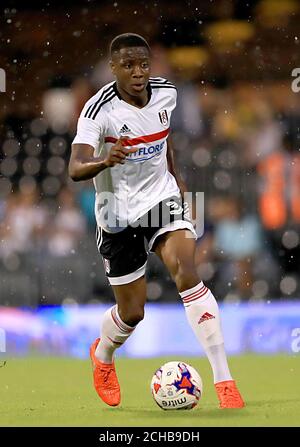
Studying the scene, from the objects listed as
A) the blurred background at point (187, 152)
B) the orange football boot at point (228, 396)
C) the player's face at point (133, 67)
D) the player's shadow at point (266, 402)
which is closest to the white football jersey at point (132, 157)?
the player's face at point (133, 67)

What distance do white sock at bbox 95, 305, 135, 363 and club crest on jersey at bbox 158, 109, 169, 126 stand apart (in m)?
1.16

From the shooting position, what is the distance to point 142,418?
5.64 metres

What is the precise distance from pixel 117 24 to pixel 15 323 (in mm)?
4863

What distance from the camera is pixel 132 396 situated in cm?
704

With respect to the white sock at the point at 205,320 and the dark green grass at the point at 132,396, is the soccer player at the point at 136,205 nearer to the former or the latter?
the white sock at the point at 205,320

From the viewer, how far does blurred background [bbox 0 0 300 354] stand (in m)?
11.1

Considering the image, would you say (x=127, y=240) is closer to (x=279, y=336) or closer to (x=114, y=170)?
(x=114, y=170)

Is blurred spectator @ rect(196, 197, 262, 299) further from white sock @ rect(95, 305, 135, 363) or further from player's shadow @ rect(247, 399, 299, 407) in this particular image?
player's shadow @ rect(247, 399, 299, 407)

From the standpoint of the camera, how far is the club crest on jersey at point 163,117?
21.2 ft

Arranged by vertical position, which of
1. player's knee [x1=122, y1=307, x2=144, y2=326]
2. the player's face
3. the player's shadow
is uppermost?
the player's face

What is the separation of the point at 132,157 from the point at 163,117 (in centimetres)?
32

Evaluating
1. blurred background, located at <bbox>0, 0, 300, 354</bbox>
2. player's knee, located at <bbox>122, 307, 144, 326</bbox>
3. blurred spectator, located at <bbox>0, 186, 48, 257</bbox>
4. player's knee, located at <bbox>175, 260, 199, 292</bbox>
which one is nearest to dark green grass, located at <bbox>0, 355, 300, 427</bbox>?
player's knee, located at <bbox>122, 307, 144, 326</bbox>

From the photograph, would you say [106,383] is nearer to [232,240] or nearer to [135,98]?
[135,98]

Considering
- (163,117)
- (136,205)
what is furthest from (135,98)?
(136,205)
